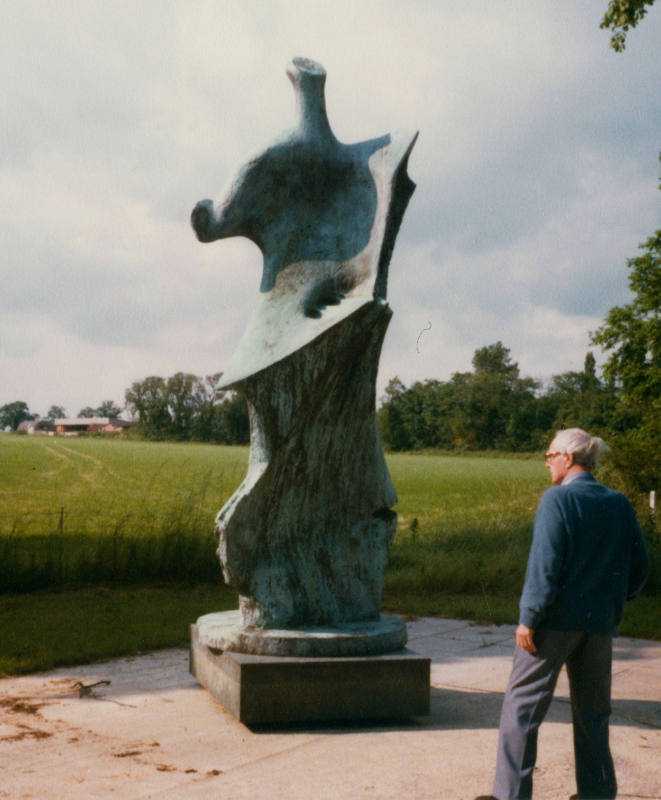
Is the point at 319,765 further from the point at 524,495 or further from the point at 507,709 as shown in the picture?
the point at 524,495

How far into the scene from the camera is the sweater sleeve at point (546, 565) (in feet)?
12.2

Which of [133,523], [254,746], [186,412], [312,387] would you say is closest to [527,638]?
[254,746]

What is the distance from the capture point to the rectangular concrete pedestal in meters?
5.07

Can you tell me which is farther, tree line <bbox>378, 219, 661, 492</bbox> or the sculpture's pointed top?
tree line <bbox>378, 219, 661, 492</bbox>

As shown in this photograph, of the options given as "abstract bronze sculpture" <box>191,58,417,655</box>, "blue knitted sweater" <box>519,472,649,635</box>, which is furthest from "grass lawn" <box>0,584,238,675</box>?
"blue knitted sweater" <box>519,472,649,635</box>

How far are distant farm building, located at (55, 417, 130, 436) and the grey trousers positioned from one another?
4832 inches

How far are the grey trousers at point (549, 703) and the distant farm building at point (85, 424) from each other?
403 feet

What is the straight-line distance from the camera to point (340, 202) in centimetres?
604

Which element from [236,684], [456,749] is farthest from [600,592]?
[236,684]

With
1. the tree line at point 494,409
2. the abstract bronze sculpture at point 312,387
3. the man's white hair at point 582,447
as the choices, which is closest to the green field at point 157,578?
the abstract bronze sculpture at point 312,387

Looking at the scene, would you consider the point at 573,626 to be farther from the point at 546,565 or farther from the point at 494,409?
the point at 494,409

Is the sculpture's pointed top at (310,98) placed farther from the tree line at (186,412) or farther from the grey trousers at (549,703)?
the tree line at (186,412)

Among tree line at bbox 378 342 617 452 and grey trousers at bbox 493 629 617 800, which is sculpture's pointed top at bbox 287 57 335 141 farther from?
tree line at bbox 378 342 617 452

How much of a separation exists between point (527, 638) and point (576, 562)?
368 mm
